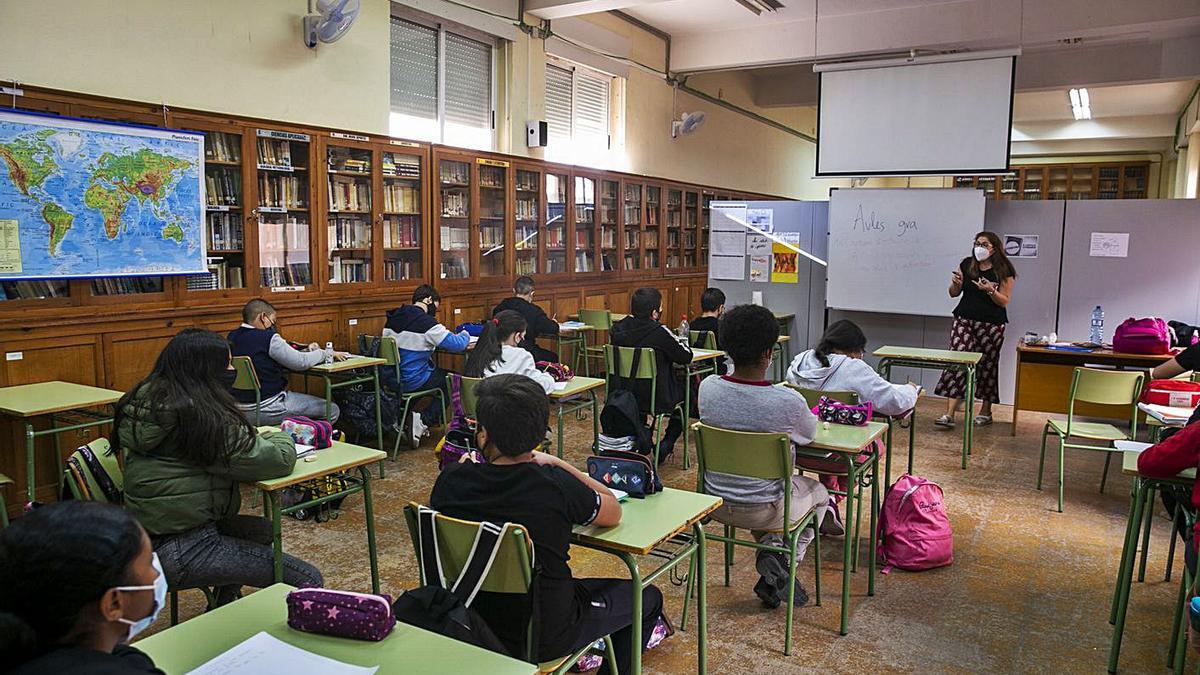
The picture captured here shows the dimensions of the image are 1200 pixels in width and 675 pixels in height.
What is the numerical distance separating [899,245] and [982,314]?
1.37 meters

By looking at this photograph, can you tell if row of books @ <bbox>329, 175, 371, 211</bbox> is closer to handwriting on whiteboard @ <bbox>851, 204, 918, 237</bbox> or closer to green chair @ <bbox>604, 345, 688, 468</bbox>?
green chair @ <bbox>604, 345, 688, 468</bbox>

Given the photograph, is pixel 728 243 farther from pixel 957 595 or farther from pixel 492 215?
pixel 957 595

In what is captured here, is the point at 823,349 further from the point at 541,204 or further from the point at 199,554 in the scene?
the point at 541,204

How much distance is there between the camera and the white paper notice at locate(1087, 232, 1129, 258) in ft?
23.8

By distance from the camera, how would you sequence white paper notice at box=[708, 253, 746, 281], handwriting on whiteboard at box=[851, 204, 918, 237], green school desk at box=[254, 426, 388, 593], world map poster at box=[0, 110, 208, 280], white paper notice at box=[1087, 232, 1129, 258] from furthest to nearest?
white paper notice at box=[708, 253, 746, 281], handwriting on whiteboard at box=[851, 204, 918, 237], white paper notice at box=[1087, 232, 1129, 258], world map poster at box=[0, 110, 208, 280], green school desk at box=[254, 426, 388, 593]

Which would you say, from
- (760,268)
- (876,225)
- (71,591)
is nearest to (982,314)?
(876,225)

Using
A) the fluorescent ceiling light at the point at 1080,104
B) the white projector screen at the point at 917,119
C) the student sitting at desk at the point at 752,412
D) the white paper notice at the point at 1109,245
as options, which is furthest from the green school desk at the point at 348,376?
the fluorescent ceiling light at the point at 1080,104

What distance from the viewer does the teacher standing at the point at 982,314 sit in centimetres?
648

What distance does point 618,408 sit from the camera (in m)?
4.82

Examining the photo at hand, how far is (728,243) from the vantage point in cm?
904

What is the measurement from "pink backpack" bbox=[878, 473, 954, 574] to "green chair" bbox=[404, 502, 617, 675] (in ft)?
7.40

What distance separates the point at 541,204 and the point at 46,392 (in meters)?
4.95

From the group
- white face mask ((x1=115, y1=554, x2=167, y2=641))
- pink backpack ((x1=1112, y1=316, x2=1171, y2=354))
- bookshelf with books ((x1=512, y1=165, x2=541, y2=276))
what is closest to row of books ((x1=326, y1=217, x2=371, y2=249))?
bookshelf with books ((x1=512, y1=165, x2=541, y2=276))

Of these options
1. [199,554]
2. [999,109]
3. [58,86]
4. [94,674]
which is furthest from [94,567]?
[999,109]
